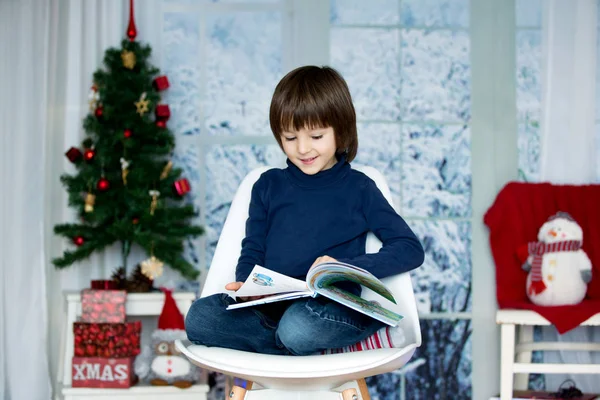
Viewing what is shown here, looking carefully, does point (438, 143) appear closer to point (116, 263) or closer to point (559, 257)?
point (559, 257)

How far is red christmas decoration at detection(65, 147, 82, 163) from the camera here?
2619 mm

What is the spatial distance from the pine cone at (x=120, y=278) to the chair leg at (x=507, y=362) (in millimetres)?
1155

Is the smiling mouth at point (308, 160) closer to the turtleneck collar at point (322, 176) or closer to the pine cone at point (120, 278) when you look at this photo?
the turtleneck collar at point (322, 176)

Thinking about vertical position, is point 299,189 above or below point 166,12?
below

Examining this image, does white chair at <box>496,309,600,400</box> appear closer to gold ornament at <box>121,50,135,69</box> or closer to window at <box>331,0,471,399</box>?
window at <box>331,0,471,399</box>

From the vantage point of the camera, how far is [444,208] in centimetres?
291

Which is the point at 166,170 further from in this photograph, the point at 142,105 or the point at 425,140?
the point at 425,140

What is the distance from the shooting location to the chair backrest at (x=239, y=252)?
70.0 inches

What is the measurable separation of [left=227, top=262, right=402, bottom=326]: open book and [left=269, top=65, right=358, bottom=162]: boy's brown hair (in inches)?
16.0

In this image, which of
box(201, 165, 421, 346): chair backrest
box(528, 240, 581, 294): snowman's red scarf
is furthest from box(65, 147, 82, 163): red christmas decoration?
box(528, 240, 581, 294): snowman's red scarf

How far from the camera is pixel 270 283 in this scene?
1.51 metres

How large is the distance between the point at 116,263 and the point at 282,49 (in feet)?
3.05

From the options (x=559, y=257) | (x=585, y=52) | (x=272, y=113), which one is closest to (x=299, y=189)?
(x=272, y=113)

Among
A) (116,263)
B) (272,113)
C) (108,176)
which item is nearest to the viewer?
(272,113)
